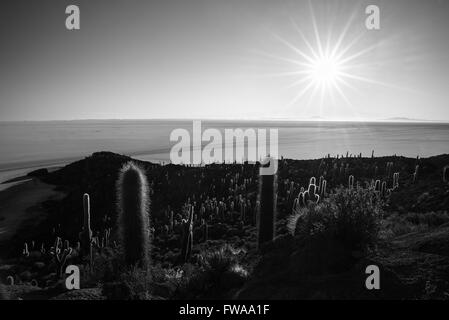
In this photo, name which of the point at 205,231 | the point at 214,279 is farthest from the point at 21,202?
the point at 214,279

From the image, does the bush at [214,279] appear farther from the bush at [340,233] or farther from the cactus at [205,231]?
the cactus at [205,231]

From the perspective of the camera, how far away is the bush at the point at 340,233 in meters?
5.78

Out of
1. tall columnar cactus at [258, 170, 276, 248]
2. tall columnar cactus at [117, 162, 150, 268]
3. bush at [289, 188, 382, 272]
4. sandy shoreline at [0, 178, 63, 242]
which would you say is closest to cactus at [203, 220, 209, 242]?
tall columnar cactus at [117, 162, 150, 268]

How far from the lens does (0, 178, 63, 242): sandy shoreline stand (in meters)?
31.9

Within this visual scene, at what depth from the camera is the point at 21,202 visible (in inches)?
1582

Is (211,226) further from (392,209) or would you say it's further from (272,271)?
(272,271)

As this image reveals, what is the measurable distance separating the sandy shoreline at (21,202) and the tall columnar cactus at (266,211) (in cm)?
2402

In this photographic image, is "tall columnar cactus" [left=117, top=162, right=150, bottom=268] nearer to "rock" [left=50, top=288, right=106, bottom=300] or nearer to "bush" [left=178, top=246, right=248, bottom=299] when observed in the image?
"rock" [left=50, top=288, right=106, bottom=300]

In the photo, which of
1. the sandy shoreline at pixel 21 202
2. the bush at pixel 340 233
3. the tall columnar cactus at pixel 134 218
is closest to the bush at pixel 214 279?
the bush at pixel 340 233

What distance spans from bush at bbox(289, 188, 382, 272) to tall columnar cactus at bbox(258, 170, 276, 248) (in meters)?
4.66

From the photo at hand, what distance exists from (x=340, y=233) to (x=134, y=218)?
701 centimetres

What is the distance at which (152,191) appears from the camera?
32906mm

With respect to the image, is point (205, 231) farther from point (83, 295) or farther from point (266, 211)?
point (83, 295)
